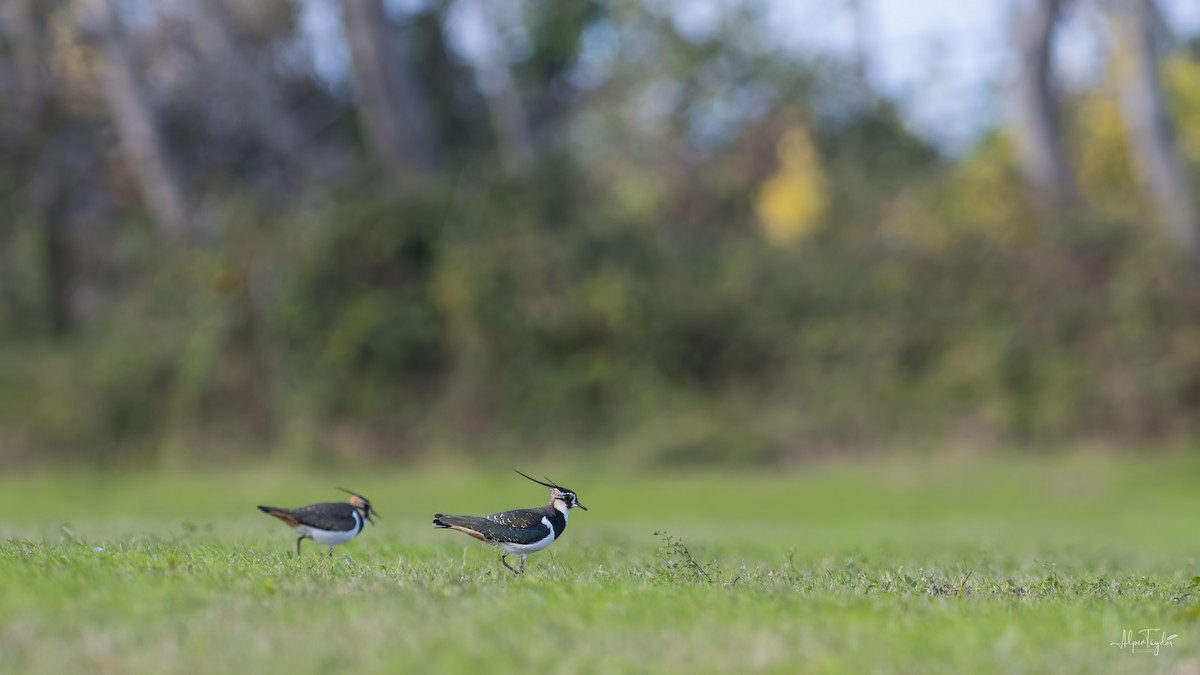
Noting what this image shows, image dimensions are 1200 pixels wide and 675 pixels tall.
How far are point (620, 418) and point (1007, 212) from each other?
1049cm

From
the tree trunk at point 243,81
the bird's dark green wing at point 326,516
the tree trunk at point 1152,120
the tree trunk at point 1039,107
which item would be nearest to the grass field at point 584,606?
the bird's dark green wing at point 326,516

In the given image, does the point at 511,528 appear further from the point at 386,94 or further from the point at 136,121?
the point at 136,121

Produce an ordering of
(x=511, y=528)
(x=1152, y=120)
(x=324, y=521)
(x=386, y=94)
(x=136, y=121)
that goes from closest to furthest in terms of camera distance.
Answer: (x=511, y=528), (x=324, y=521), (x=1152, y=120), (x=386, y=94), (x=136, y=121)

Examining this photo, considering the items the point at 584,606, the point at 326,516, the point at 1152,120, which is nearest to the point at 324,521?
the point at 326,516

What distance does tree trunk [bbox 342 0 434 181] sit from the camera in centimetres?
3716

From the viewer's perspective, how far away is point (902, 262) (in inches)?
1419

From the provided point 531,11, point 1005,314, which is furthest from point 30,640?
point 531,11

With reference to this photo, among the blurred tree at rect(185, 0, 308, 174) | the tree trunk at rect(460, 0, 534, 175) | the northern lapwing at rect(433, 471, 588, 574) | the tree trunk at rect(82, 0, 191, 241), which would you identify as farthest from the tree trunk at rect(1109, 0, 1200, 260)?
the northern lapwing at rect(433, 471, 588, 574)

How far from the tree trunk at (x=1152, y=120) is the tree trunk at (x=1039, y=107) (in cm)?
155

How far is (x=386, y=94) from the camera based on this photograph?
124 feet

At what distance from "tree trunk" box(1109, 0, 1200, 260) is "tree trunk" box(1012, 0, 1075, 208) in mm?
1545

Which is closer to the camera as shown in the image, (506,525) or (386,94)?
(506,525)

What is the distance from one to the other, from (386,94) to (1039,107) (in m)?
15.7

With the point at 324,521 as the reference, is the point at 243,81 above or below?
above
